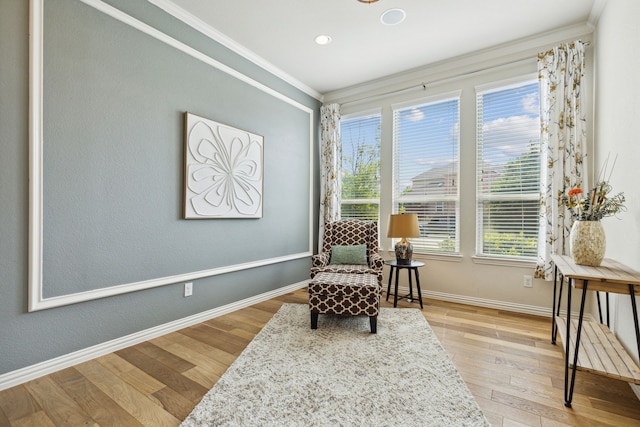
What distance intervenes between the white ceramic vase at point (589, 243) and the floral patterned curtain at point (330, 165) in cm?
290

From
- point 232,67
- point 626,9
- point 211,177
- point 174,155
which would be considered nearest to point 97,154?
point 174,155

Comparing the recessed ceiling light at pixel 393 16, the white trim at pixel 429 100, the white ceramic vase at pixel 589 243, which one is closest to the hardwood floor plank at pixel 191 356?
the white ceramic vase at pixel 589 243

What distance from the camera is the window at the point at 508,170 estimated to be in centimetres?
323

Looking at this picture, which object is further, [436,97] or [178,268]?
[436,97]

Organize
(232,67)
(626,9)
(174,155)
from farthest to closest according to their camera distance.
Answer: (232,67)
(174,155)
(626,9)

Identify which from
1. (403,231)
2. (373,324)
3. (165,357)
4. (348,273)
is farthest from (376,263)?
(165,357)

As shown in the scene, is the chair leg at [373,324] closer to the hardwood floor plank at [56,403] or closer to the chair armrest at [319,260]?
the chair armrest at [319,260]

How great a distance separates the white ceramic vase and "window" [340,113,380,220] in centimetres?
250

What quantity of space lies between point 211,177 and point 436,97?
2881 mm

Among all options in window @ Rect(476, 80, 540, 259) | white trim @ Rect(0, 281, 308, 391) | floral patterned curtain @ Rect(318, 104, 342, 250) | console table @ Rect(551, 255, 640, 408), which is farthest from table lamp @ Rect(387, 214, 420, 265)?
white trim @ Rect(0, 281, 308, 391)

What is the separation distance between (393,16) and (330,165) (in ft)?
6.91

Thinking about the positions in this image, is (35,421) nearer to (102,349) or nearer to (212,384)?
(102,349)

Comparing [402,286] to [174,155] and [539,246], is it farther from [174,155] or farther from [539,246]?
[174,155]

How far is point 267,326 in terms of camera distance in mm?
2783
